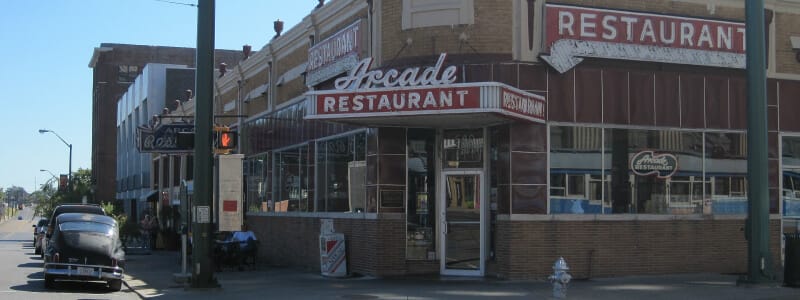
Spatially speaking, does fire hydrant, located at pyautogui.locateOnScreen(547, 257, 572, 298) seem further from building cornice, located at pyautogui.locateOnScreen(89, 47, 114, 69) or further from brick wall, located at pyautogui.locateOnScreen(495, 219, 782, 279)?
building cornice, located at pyautogui.locateOnScreen(89, 47, 114, 69)

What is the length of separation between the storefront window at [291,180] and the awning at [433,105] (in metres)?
6.43

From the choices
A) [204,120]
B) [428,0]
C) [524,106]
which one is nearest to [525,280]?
[524,106]

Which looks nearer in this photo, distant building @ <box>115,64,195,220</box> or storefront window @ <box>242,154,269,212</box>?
storefront window @ <box>242,154,269,212</box>

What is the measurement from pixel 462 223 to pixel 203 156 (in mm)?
5354

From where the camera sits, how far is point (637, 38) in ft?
59.0

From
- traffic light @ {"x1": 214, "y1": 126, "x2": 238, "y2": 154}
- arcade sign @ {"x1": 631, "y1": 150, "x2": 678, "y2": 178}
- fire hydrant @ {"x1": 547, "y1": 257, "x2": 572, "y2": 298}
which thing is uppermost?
traffic light @ {"x1": 214, "y1": 126, "x2": 238, "y2": 154}

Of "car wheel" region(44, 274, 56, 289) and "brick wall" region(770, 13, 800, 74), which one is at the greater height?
"brick wall" region(770, 13, 800, 74)

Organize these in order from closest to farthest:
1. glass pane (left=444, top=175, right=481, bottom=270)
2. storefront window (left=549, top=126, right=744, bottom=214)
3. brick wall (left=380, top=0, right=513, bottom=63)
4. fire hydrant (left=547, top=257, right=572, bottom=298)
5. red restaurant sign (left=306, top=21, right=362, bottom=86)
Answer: fire hydrant (left=547, top=257, right=572, bottom=298) < brick wall (left=380, top=0, right=513, bottom=63) < storefront window (left=549, top=126, right=744, bottom=214) < glass pane (left=444, top=175, right=481, bottom=270) < red restaurant sign (left=306, top=21, right=362, bottom=86)

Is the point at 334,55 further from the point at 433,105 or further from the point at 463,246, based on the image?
the point at 463,246

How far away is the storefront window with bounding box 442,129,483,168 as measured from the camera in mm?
18016

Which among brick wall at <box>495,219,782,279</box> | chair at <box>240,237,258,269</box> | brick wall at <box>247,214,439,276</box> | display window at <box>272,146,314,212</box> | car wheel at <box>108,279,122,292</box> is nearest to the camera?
brick wall at <box>495,219,782,279</box>

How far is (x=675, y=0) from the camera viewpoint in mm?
18375

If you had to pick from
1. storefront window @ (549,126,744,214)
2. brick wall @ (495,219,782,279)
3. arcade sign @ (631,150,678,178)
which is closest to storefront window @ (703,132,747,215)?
storefront window @ (549,126,744,214)

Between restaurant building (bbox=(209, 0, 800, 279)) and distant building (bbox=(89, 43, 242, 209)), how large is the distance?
242 ft
